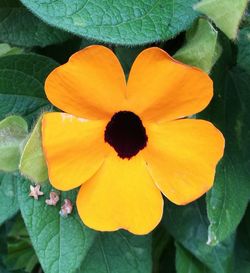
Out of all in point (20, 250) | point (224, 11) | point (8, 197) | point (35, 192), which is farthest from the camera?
point (20, 250)

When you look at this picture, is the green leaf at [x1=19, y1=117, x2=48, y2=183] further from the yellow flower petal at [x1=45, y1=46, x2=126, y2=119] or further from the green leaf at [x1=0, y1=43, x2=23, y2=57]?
the green leaf at [x1=0, y1=43, x2=23, y2=57]

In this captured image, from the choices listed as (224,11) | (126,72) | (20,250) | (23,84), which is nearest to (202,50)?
(224,11)

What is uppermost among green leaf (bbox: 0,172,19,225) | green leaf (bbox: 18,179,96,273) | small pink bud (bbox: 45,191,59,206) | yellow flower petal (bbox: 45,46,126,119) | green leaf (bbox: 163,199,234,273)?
yellow flower petal (bbox: 45,46,126,119)

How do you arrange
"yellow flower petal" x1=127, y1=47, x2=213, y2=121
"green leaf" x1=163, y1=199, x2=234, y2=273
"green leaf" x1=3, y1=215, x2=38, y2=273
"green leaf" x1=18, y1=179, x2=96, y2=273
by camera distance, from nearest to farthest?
"yellow flower petal" x1=127, y1=47, x2=213, y2=121, "green leaf" x1=18, y1=179, x2=96, y2=273, "green leaf" x1=163, y1=199, x2=234, y2=273, "green leaf" x1=3, y1=215, x2=38, y2=273

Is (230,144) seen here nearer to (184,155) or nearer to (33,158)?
(184,155)

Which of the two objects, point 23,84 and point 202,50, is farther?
point 23,84

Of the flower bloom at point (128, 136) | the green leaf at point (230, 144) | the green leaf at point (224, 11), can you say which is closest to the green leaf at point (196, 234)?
the green leaf at point (230, 144)

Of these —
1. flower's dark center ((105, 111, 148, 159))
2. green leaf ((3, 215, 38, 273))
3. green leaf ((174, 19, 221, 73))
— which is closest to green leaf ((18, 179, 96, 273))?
flower's dark center ((105, 111, 148, 159))

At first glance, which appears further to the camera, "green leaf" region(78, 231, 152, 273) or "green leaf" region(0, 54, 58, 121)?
"green leaf" region(78, 231, 152, 273)
